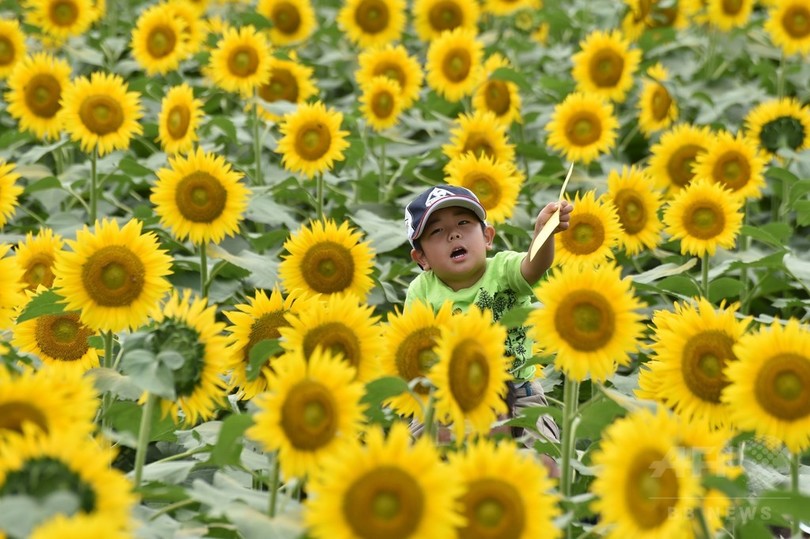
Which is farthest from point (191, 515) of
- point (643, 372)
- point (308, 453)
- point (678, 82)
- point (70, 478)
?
point (678, 82)

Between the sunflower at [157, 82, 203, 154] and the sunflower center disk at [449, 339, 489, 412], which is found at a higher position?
the sunflower at [157, 82, 203, 154]

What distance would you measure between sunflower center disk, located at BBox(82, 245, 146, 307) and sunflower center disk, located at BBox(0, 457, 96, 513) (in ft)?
3.74

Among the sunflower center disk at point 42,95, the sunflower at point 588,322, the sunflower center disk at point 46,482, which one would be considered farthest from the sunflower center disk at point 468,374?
the sunflower center disk at point 42,95

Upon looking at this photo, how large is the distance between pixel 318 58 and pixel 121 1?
200 centimetres

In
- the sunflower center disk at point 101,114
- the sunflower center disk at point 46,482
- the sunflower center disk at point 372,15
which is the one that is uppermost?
the sunflower center disk at point 372,15

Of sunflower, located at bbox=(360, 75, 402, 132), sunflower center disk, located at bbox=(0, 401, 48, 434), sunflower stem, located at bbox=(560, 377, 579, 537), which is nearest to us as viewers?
sunflower center disk, located at bbox=(0, 401, 48, 434)

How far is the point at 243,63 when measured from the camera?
5387 mm

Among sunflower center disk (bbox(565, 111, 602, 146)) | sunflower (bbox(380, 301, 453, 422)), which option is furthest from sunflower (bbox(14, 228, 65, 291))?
sunflower center disk (bbox(565, 111, 602, 146))

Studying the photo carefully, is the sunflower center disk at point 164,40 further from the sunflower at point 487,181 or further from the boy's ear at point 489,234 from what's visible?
the boy's ear at point 489,234

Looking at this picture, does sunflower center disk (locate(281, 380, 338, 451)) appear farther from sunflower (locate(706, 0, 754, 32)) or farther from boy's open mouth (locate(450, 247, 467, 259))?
sunflower (locate(706, 0, 754, 32))

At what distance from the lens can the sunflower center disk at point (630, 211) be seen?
4230 mm

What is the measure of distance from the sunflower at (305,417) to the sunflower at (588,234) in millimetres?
1675

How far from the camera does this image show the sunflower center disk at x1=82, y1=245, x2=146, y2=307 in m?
3.07

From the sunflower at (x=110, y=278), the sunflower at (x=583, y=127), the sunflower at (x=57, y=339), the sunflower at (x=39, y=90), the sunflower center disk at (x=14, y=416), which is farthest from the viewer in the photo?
the sunflower at (x=39, y=90)
